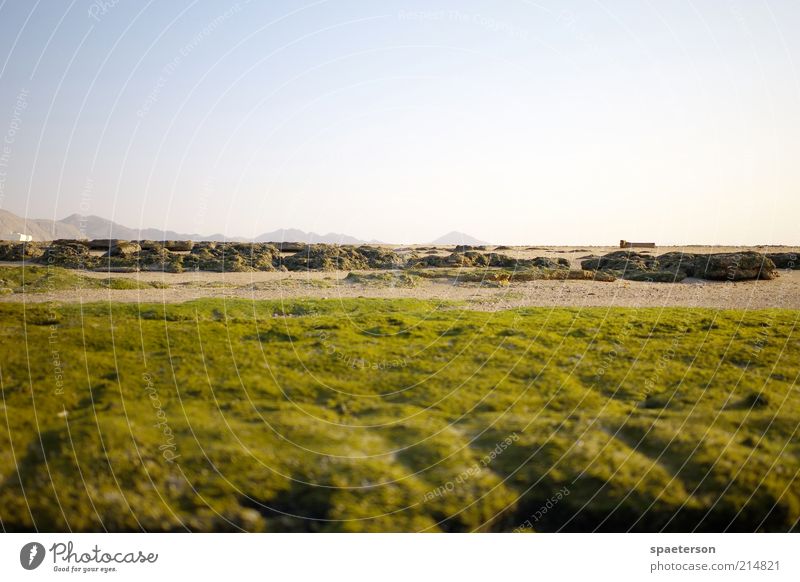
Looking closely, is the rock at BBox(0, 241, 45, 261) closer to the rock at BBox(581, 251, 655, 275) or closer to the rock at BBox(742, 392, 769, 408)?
the rock at BBox(581, 251, 655, 275)

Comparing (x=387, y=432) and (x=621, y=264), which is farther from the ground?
(x=621, y=264)

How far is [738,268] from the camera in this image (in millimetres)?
47156

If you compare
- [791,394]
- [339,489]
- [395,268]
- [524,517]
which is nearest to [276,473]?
[339,489]

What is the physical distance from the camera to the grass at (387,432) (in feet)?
30.6

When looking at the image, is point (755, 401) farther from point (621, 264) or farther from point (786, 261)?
point (786, 261)

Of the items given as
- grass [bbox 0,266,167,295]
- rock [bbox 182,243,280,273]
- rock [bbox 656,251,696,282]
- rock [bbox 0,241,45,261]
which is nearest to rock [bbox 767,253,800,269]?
rock [bbox 656,251,696,282]

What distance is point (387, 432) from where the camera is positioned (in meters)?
11.9

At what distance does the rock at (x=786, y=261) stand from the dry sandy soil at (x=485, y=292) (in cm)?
851

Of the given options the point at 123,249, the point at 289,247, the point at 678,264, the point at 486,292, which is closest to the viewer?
the point at 486,292

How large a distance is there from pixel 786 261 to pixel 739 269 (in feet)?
53.4

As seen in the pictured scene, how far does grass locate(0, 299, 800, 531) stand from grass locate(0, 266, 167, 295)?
52.4ft

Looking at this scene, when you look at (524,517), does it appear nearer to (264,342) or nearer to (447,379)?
(447,379)

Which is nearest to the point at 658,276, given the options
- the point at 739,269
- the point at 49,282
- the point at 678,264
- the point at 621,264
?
the point at 678,264

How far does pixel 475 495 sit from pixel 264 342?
11.6m
